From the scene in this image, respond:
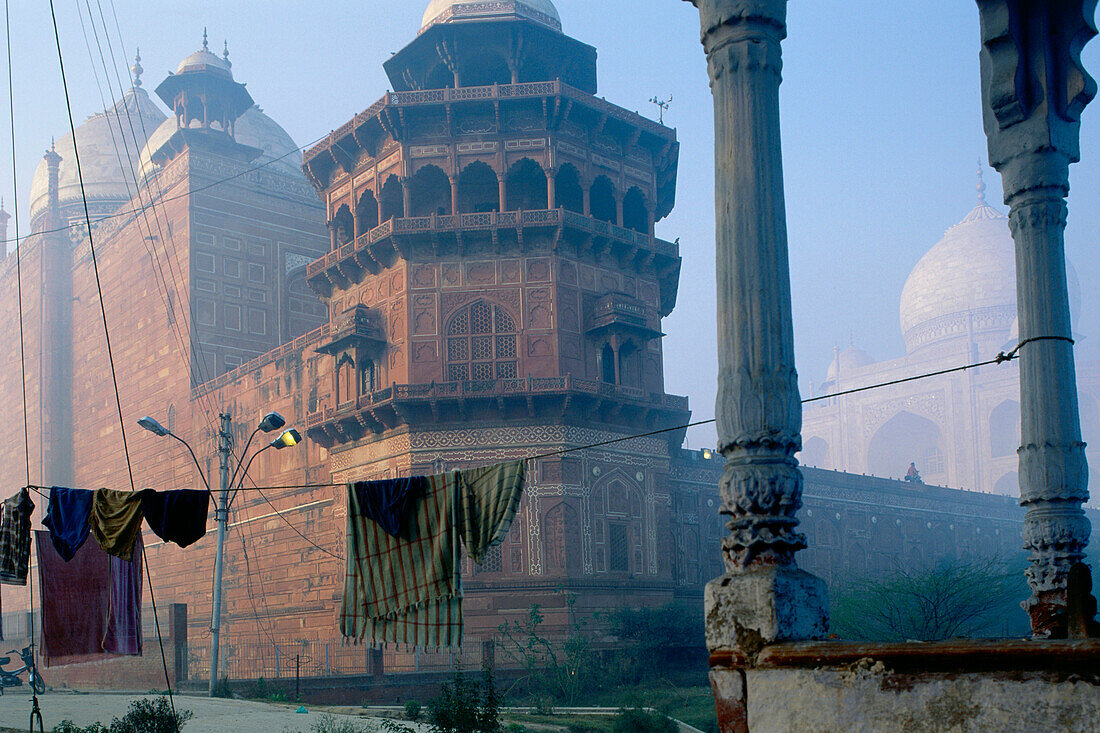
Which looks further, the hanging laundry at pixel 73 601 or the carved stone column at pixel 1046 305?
the hanging laundry at pixel 73 601

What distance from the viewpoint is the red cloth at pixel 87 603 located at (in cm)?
1299

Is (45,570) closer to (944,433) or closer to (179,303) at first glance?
(179,303)

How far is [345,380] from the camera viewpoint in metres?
27.2

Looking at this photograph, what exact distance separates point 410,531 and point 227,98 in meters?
36.9

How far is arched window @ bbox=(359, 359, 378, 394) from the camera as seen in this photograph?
86.6 ft

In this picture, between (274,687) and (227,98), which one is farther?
(227,98)

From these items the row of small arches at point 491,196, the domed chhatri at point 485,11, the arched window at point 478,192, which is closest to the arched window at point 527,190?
the row of small arches at point 491,196

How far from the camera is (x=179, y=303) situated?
37.8m

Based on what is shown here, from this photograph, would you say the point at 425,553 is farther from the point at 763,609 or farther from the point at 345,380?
the point at 345,380

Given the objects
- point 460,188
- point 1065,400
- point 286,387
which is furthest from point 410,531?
point 286,387

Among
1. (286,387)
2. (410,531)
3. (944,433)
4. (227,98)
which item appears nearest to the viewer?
(410,531)

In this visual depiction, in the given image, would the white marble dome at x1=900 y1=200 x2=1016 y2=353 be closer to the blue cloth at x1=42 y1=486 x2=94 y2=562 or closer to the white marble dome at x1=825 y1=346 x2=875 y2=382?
the white marble dome at x1=825 y1=346 x2=875 y2=382

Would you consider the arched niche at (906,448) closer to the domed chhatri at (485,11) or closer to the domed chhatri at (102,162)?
the domed chhatri at (102,162)

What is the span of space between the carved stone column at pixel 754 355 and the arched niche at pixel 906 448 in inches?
2577
